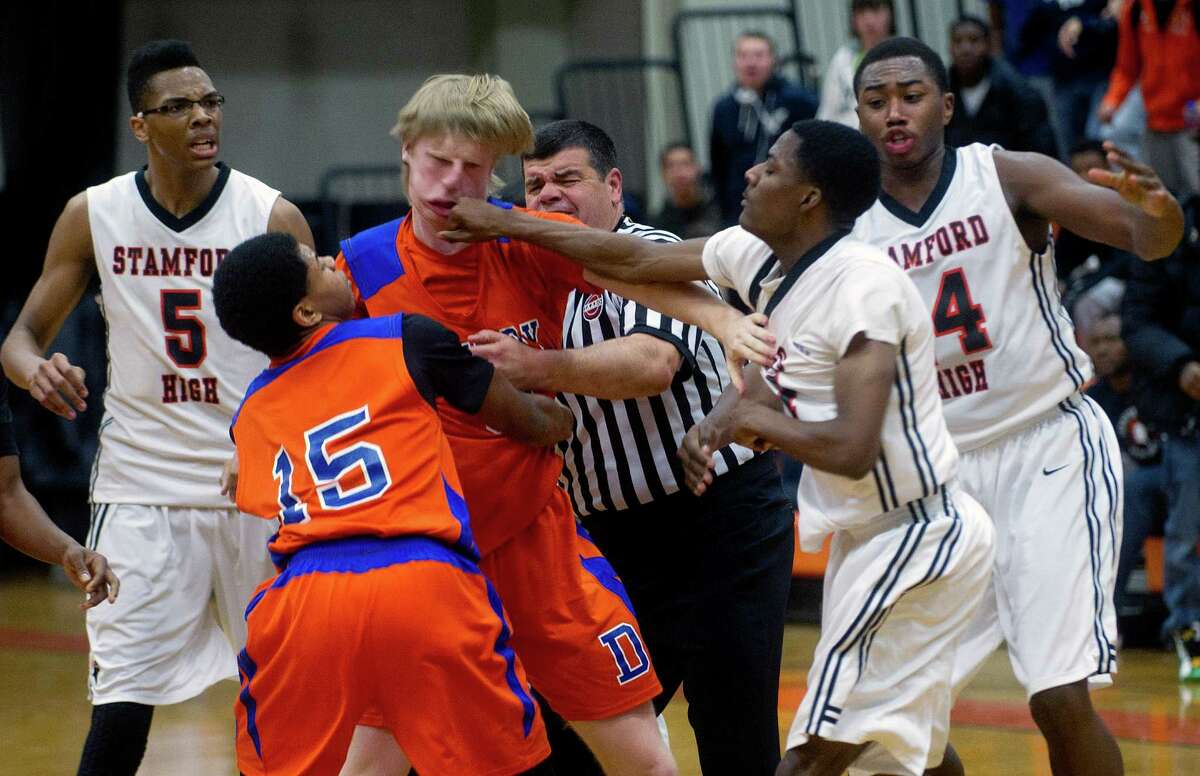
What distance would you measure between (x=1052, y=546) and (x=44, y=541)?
284 centimetres

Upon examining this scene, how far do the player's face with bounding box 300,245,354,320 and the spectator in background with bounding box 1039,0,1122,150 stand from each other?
788cm

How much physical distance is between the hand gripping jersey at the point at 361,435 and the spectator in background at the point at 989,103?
23.2 feet

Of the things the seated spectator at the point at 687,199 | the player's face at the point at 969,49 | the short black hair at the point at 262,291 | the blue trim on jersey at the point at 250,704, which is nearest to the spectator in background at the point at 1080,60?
the player's face at the point at 969,49

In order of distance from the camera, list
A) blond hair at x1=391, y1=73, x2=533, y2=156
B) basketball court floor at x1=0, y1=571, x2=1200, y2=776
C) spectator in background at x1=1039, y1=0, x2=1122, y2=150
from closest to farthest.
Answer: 1. blond hair at x1=391, y1=73, x2=533, y2=156
2. basketball court floor at x1=0, y1=571, x2=1200, y2=776
3. spectator in background at x1=1039, y1=0, x2=1122, y2=150

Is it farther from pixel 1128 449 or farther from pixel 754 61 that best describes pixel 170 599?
pixel 754 61

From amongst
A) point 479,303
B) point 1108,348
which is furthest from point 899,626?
point 1108,348

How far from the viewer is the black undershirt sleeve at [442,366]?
3613 millimetres

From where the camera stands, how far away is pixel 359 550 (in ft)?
11.5

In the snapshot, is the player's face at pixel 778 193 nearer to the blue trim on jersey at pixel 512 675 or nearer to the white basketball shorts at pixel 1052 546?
the blue trim on jersey at pixel 512 675

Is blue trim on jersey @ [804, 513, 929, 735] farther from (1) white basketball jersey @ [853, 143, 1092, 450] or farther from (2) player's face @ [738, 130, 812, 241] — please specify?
(1) white basketball jersey @ [853, 143, 1092, 450]

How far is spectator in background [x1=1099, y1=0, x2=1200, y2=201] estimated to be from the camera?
1002cm

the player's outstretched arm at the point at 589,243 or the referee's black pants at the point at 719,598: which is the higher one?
the player's outstretched arm at the point at 589,243

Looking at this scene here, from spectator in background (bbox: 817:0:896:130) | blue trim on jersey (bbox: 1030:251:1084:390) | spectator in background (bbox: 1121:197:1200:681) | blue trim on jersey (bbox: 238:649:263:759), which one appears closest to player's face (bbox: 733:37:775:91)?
spectator in background (bbox: 817:0:896:130)

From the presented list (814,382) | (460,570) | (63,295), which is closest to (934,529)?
(814,382)
